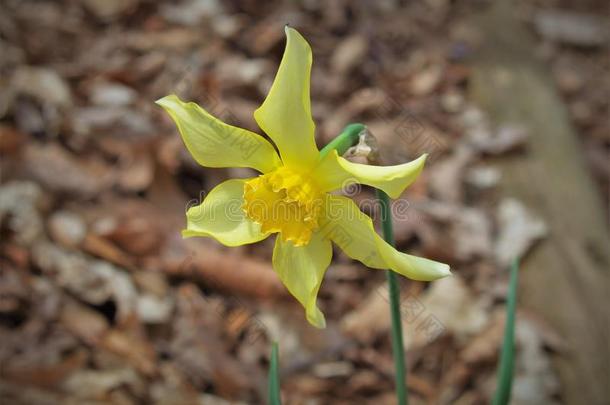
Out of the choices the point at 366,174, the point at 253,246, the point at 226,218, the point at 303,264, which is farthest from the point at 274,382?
the point at 253,246

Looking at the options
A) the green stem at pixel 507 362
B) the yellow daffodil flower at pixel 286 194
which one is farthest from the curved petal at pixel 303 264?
the green stem at pixel 507 362

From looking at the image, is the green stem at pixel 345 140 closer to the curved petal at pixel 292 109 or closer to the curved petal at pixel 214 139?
the curved petal at pixel 292 109

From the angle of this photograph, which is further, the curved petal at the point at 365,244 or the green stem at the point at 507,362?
the green stem at the point at 507,362

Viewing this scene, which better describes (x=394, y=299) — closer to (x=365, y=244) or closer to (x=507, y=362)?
(x=365, y=244)

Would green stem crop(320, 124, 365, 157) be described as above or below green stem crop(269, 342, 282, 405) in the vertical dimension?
above

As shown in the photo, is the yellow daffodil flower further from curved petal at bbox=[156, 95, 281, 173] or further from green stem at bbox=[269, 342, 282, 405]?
green stem at bbox=[269, 342, 282, 405]

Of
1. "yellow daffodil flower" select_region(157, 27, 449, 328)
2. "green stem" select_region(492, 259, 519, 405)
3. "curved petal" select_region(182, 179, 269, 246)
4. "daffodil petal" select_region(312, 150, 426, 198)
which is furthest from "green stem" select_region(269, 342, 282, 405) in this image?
"green stem" select_region(492, 259, 519, 405)
